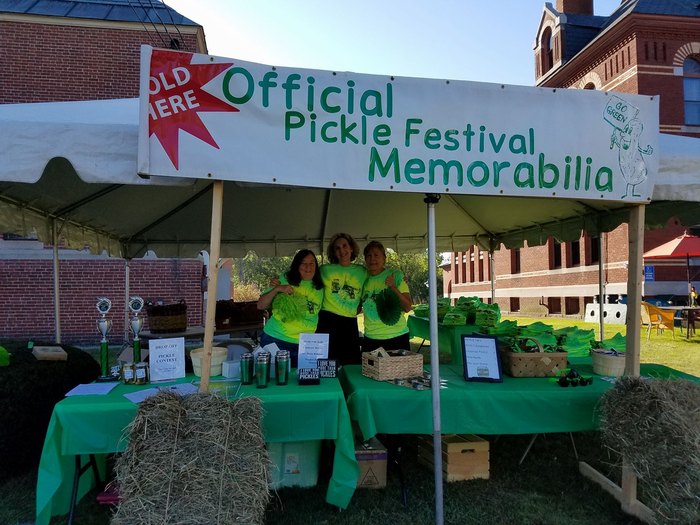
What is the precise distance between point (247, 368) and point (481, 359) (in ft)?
5.30

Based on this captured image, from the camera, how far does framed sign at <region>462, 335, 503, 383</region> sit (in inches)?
133

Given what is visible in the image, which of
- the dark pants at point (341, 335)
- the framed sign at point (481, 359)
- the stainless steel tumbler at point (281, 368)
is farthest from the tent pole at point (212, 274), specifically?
the framed sign at point (481, 359)

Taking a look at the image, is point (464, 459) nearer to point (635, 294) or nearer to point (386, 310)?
point (386, 310)

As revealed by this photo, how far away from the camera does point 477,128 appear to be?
2902 mm

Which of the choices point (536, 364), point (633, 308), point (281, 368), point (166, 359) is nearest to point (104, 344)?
point (166, 359)

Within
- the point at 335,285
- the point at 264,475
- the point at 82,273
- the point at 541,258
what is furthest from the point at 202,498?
the point at 541,258

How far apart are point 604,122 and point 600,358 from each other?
171 centimetres

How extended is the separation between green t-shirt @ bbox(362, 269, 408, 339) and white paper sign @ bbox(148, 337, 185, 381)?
1473mm

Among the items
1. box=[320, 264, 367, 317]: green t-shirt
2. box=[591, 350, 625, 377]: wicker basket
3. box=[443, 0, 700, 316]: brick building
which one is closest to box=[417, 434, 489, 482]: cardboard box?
box=[591, 350, 625, 377]: wicker basket

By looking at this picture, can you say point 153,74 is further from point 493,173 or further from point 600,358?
point 600,358

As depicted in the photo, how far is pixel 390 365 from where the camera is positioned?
10.8 ft

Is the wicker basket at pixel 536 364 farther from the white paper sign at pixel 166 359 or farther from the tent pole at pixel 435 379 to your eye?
the white paper sign at pixel 166 359

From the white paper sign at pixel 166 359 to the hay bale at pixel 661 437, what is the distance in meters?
2.68

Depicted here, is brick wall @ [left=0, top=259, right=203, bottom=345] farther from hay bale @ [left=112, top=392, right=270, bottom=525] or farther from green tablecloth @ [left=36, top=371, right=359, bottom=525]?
hay bale @ [left=112, top=392, right=270, bottom=525]
